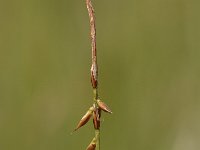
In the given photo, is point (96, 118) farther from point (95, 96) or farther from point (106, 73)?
point (106, 73)

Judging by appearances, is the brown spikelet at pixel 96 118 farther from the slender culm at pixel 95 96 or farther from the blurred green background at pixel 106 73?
the blurred green background at pixel 106 73

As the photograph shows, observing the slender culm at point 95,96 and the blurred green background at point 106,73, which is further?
the blurred green background at point 106,73

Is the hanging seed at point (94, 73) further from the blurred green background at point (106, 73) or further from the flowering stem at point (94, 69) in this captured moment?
the blurred green background at point (106, 73)

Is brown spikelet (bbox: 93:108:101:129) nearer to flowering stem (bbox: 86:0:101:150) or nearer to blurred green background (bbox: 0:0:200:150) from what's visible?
flowering stem (bbox: 86:0:101:150)

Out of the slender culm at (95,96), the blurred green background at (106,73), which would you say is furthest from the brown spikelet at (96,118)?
the blurred green background at (106,73)

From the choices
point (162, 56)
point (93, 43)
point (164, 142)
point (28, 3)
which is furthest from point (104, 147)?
point (93, 43)

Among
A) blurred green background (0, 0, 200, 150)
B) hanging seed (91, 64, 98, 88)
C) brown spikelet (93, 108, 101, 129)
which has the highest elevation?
hanging seed (91, 64, 98, 88)

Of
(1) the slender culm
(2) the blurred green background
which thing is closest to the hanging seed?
(1) the slender culm

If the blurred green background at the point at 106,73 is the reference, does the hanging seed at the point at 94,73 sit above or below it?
above

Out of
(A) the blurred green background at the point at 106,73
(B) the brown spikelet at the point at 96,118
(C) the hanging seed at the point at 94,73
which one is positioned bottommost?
(A) the blurred green background at the point at 106,73

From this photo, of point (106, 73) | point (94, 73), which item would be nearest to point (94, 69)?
point (94, 73)
